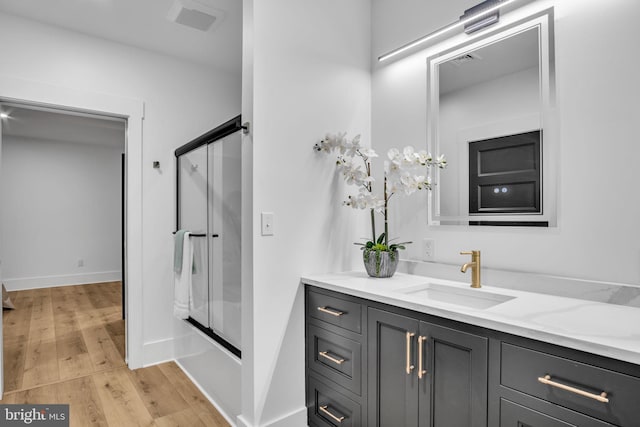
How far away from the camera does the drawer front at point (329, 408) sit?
1697 millimetres

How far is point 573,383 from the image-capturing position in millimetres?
1019

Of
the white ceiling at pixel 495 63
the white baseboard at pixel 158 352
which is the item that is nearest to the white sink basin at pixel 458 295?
the white ceiling at pixel 495 63

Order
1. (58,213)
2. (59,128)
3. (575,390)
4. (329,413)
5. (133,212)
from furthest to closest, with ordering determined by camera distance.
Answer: (58,213) < (59,128) < (133,212) < (329,413) < (575,390)

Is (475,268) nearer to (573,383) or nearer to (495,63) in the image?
(573,383)

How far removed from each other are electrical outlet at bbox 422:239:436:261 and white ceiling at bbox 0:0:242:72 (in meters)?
1.92

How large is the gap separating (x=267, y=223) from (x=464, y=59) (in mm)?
1301

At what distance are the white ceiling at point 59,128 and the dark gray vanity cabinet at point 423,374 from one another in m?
3.92

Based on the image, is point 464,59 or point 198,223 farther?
point 198,223

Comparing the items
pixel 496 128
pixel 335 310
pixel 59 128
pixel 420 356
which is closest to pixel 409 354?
pixel 420 356

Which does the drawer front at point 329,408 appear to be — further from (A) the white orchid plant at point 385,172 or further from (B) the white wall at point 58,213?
(B) the white wall at point 58,213

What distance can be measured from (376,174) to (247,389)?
142 cm

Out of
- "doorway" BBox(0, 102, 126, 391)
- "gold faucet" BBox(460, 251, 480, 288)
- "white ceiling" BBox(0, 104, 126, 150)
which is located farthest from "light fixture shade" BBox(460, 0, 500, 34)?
"doorway" BBox(0, 102, 126, 391)

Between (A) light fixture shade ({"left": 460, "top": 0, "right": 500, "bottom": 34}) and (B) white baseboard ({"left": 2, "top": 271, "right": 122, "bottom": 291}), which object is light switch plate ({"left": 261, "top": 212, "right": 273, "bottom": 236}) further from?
(B) white baseboard ({"left": 2, "top": 271, "right": 122, "bottom": 291})

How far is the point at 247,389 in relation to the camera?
1.88 meters
